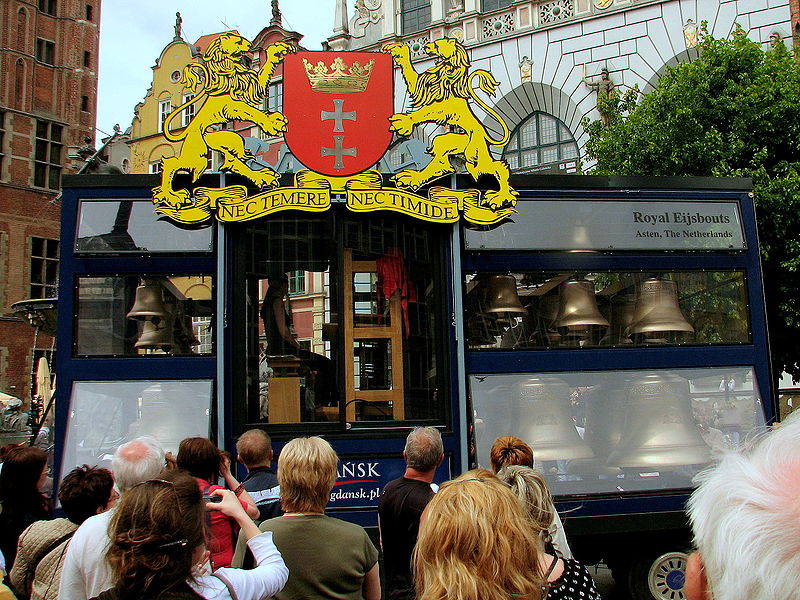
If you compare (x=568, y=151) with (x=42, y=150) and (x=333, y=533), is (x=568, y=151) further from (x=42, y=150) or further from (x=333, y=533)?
(x=42, y=150)

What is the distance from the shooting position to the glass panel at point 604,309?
6898 millimetres

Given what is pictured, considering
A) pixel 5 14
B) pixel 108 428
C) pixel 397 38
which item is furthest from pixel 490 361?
pixel 5 14

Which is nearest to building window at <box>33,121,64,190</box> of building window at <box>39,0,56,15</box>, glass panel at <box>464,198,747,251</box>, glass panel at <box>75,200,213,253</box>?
building window at <box>39,0,56,15</box>

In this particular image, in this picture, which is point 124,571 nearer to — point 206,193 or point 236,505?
point 236,505

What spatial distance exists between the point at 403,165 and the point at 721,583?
18.7 feet

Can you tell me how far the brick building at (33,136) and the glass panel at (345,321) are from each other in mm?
31121

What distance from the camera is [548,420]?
22.4ft

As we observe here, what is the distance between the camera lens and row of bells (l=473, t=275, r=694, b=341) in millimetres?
6906

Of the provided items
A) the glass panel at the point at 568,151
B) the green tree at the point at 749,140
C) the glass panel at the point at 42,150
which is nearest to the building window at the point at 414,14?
the glass panel at the point at 568,151

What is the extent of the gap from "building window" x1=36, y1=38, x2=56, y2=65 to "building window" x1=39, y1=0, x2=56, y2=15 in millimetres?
1812

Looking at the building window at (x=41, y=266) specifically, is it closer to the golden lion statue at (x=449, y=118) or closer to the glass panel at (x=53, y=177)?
the glass panel at (x=53, y=177)

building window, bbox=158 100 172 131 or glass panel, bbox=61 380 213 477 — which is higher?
building window, bbox=158 100 172 131

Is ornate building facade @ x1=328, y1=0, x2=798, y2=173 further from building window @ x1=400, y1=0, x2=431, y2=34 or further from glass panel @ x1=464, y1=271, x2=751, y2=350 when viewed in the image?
glass panel @ x1=464, y1=271, x2=751, y2=350

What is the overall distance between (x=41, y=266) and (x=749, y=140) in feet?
108
